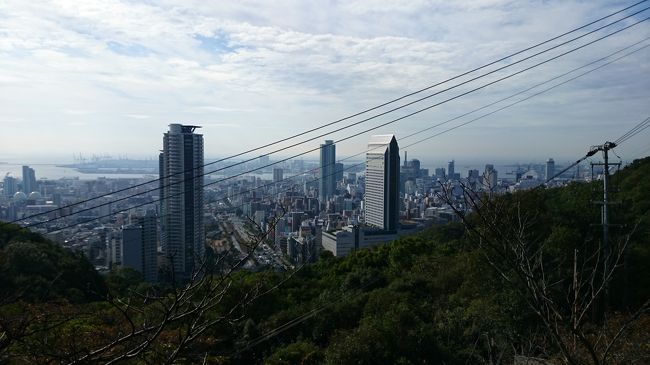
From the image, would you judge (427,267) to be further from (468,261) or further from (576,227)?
(576,227)

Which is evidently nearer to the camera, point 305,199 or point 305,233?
point 305,233

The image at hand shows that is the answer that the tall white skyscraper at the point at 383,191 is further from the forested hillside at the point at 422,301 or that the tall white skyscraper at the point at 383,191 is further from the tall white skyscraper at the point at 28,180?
the tall white skyscraper at the point at 28,180

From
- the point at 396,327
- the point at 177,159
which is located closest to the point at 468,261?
the point at 396,327

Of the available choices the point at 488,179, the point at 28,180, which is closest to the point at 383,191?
the point at 28,180

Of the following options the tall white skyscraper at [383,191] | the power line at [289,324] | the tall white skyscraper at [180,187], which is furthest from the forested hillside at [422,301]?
the tall white skyscraper at [383,191]

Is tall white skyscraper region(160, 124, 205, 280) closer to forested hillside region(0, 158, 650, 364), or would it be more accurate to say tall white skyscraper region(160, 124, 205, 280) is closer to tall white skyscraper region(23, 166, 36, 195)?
forested hillside region(0, 158, 650, 364)

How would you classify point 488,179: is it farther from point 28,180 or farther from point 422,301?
point 28,180

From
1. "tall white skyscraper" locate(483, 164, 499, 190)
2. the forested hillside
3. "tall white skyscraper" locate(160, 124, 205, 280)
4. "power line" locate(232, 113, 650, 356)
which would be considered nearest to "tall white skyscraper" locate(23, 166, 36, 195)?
the forested hillside
